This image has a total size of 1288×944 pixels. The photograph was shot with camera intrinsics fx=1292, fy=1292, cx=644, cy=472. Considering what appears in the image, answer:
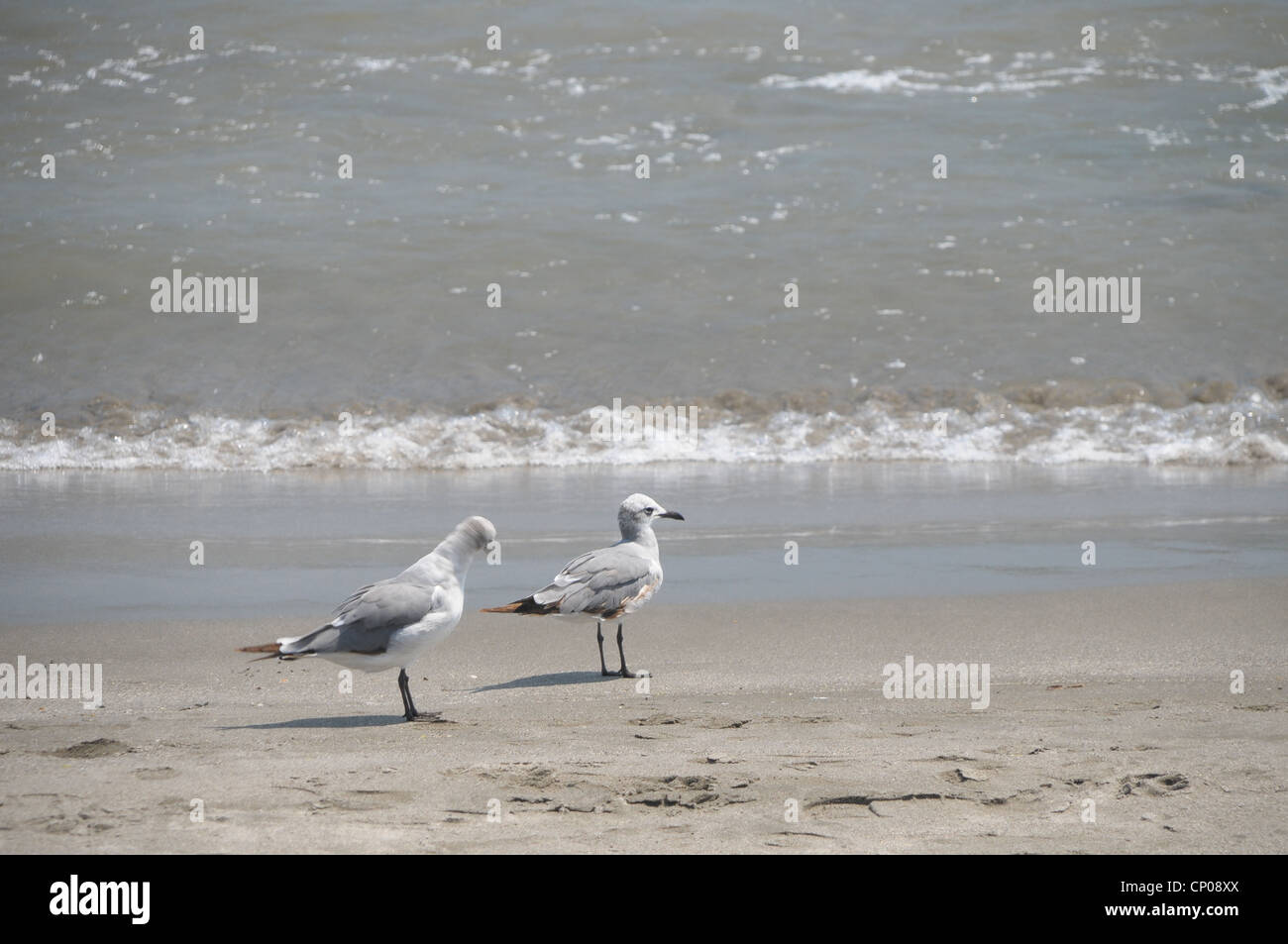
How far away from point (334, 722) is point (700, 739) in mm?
1270

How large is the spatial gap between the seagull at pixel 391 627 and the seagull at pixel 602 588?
43 centimetres

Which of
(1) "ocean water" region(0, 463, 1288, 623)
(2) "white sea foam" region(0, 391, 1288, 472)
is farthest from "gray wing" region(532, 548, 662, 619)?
(2) "white sea foam" region(0, 391, 1288, 472)

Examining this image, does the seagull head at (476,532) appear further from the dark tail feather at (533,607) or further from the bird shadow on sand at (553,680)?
the bird shadow on sand at (553,680)

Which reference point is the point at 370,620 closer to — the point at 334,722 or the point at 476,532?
the point at 334,722

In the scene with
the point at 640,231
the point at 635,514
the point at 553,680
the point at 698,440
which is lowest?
the point at 553,680

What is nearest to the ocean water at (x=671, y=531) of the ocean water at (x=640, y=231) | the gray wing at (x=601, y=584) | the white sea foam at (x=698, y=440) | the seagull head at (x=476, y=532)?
the white sea foam at (x=698, y=440)

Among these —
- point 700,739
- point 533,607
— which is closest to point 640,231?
point 533,607

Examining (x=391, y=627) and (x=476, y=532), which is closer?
(x=391, y=627)

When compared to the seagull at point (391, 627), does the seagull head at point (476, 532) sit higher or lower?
higher

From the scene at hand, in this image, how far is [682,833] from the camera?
10.0 feet

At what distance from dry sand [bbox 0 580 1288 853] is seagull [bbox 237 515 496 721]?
0.22 meters

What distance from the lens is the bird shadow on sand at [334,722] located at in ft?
13.6

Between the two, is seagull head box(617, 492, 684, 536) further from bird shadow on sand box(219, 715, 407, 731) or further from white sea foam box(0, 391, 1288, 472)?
white sea foam box(0, 391, 1288, 472)

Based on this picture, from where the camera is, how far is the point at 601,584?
5.13 metres
